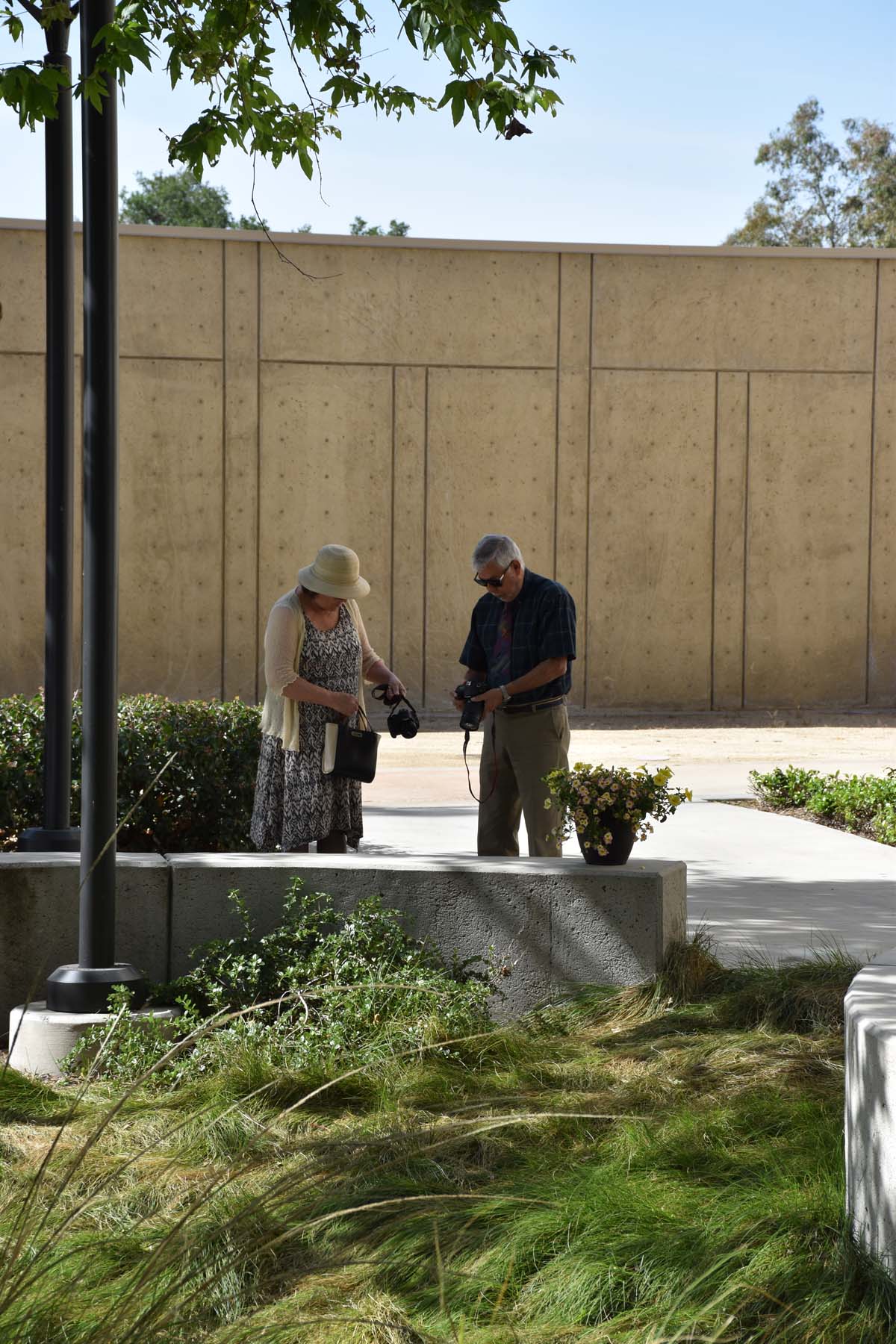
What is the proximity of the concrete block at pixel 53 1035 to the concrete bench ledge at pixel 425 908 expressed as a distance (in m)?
0.41

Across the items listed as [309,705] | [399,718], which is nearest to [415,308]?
[399,718]

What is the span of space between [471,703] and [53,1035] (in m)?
2.32

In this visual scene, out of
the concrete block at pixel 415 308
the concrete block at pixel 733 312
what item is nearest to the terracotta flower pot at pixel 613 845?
the concrete block at pixel 415 308

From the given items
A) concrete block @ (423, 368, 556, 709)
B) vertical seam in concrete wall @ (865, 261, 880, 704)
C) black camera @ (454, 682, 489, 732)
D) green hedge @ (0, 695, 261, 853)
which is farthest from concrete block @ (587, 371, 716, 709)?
black camera @ (454, 682, 489, 732)

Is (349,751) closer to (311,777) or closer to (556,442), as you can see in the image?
(311,777)

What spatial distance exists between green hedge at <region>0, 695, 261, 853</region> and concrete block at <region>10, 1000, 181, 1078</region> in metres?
2.65

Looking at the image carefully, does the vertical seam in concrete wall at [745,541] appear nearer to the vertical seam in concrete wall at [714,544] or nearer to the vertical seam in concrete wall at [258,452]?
the vertical seam in concrete wall at [714,544]

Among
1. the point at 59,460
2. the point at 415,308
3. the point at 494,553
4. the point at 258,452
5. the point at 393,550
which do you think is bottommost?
the point at 393,550

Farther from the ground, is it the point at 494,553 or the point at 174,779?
the point at 494,553

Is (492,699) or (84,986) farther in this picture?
(492,699)

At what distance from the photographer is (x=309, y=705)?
5.97 meters

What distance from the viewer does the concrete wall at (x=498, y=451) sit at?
1939 cm

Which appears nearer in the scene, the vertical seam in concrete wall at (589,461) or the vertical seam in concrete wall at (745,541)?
the vertical seam in concrete wall at (589,461)

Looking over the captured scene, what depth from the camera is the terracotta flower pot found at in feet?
17.3
